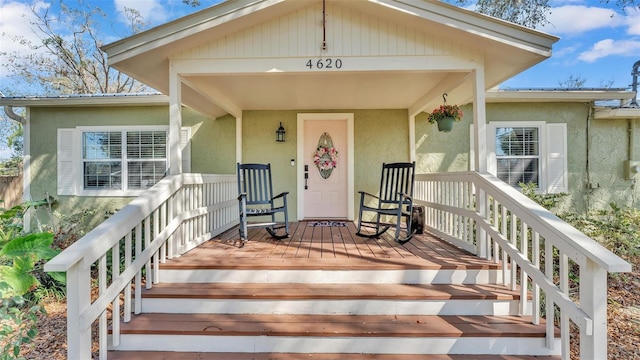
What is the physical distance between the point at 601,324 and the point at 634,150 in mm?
5847

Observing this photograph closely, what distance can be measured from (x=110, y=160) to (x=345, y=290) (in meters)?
5.57

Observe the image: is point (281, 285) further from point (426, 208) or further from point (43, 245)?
point (426, 208)

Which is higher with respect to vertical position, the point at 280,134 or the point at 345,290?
the point at 280,134

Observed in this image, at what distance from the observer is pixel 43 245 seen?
9.22 feet

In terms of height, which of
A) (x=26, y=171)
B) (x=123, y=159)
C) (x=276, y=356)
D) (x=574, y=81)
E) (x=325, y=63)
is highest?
(x=574, y=81)

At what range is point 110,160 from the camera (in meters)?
6.14

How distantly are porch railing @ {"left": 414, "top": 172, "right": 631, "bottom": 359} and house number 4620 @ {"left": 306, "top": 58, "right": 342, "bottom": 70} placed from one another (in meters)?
1.80

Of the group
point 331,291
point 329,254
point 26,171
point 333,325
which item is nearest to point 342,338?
point 333,325

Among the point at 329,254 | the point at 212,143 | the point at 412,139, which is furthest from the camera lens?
the point at 212,143

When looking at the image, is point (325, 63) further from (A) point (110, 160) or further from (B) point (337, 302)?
(A) point (110, 160)

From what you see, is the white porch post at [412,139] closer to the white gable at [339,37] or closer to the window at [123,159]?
the white gable at [339,37]

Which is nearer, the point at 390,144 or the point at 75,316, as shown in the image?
the point at 75,316

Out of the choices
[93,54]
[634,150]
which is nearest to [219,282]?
[634,150]

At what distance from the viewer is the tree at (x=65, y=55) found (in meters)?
11.7
